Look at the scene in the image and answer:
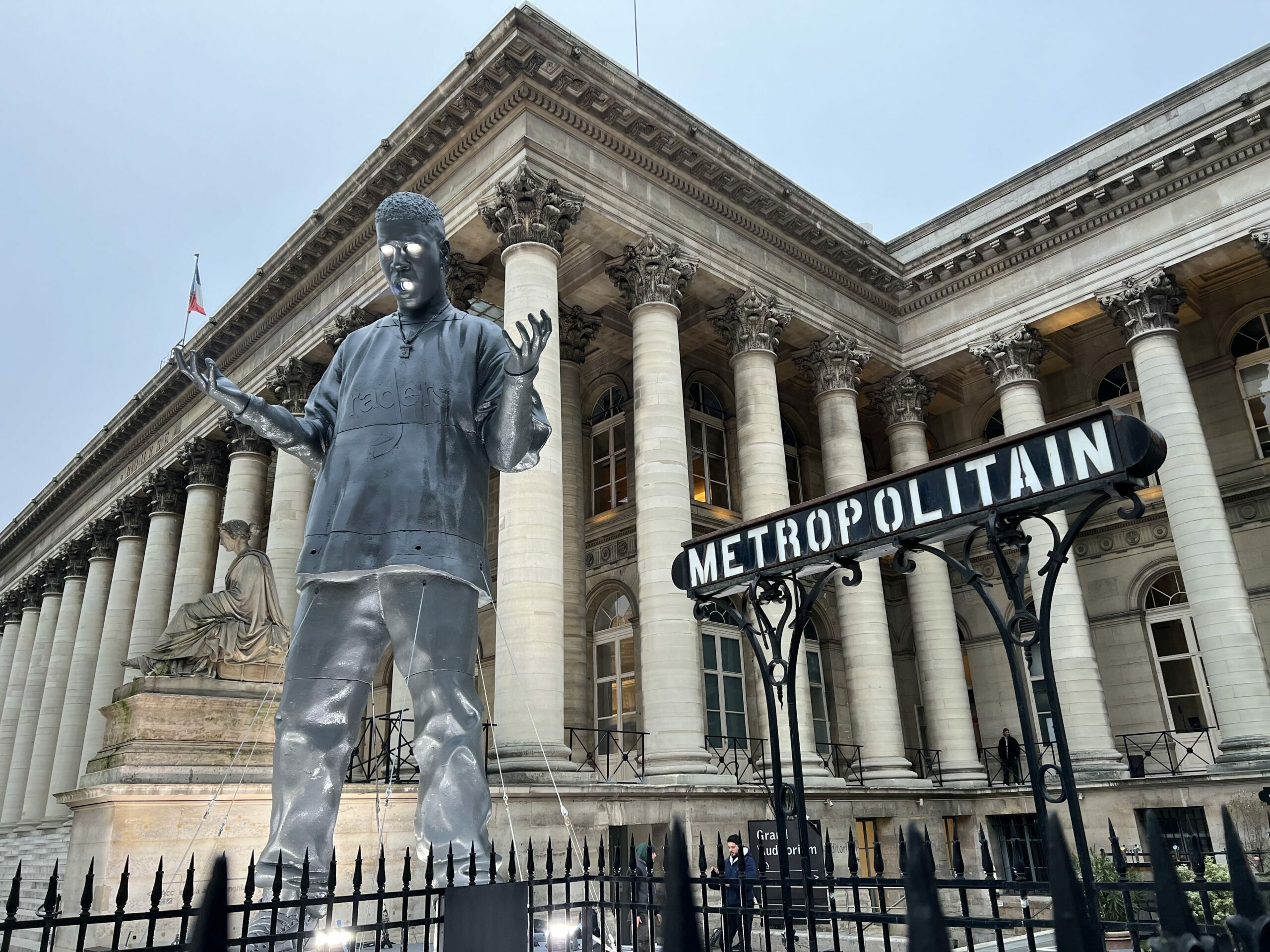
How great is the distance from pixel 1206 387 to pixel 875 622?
10977 millimetres

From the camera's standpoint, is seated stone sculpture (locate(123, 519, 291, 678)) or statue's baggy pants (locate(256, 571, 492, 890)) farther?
seated stone sculpture (locate(123, 519, 291, 678))

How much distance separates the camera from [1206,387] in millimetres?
22125

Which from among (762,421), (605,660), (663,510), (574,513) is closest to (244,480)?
(574,513)

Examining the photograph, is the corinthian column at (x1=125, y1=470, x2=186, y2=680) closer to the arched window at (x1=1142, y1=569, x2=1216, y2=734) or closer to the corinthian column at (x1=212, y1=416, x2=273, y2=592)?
the corinthian column at (x1=212, y1=416, x2=273, y2=592)

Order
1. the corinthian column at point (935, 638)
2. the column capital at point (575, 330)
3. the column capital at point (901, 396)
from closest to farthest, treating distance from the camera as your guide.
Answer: the corinthian column at point (935, 638)
the column capital at point (575, 330)
the column capital at point (901, 396)

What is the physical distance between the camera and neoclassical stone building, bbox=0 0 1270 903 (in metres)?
15.1

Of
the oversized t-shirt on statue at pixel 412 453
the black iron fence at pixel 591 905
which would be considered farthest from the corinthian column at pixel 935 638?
the oversized t-shirt on statue at pixel 412 453

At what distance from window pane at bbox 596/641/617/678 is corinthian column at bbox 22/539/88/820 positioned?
728 inches

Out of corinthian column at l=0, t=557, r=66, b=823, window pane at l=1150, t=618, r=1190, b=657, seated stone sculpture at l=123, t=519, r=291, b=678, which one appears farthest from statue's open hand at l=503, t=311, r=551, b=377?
corinthian column at l=0, t=557, r=66, b=823

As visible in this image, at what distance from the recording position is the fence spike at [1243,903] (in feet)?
5.64

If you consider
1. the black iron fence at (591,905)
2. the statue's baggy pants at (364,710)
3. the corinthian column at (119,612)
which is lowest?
the black iron fence at (591,905)

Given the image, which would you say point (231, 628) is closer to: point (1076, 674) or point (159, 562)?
point (1076, 674)

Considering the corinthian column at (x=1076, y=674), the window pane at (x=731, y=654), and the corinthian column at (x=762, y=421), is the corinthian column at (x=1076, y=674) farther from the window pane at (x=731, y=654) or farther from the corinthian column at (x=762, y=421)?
the window pane at (x=731, y=654)

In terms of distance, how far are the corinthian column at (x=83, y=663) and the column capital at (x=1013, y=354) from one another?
89.3 ft
